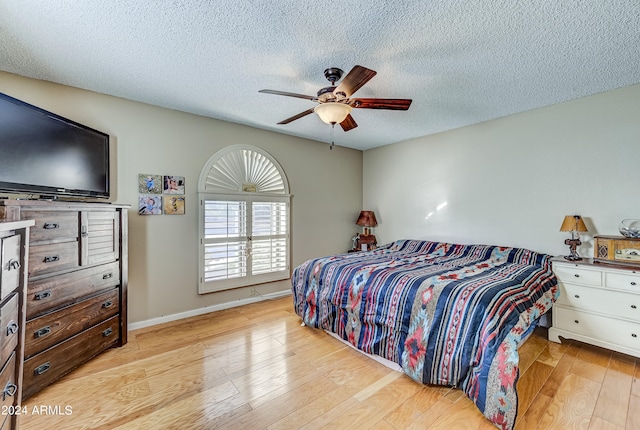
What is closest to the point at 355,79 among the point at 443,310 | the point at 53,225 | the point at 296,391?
the point at 443,310

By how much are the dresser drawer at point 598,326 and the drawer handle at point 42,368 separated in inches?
163

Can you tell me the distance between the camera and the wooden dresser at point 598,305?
7.31ft

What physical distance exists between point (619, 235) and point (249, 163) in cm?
402

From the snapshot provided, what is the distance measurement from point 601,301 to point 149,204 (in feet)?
14.4

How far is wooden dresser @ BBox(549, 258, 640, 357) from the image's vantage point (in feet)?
7.31

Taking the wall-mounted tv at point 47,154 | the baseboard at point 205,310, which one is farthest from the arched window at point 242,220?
the wall-mounted tv at point 47,154

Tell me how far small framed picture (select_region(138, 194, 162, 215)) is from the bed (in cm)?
172

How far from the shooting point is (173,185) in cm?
315

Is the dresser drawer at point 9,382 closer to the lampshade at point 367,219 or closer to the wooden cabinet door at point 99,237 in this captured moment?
the wooden cabinet door at point 99,237

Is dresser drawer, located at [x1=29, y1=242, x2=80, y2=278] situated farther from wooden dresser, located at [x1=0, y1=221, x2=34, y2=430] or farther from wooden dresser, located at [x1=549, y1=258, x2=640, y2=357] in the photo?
wooden dresser, located at [x1=549, y1=258, x2=640, y2=357]

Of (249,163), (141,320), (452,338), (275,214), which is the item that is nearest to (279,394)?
(452,338)

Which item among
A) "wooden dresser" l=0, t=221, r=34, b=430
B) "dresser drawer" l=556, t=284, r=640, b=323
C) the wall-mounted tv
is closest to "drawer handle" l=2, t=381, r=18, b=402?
"wooden dresser" l=0, t=221, r=34, b=430

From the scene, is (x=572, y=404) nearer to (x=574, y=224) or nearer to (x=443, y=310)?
(x=443, y=310)

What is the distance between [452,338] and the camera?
1872 millimetres
